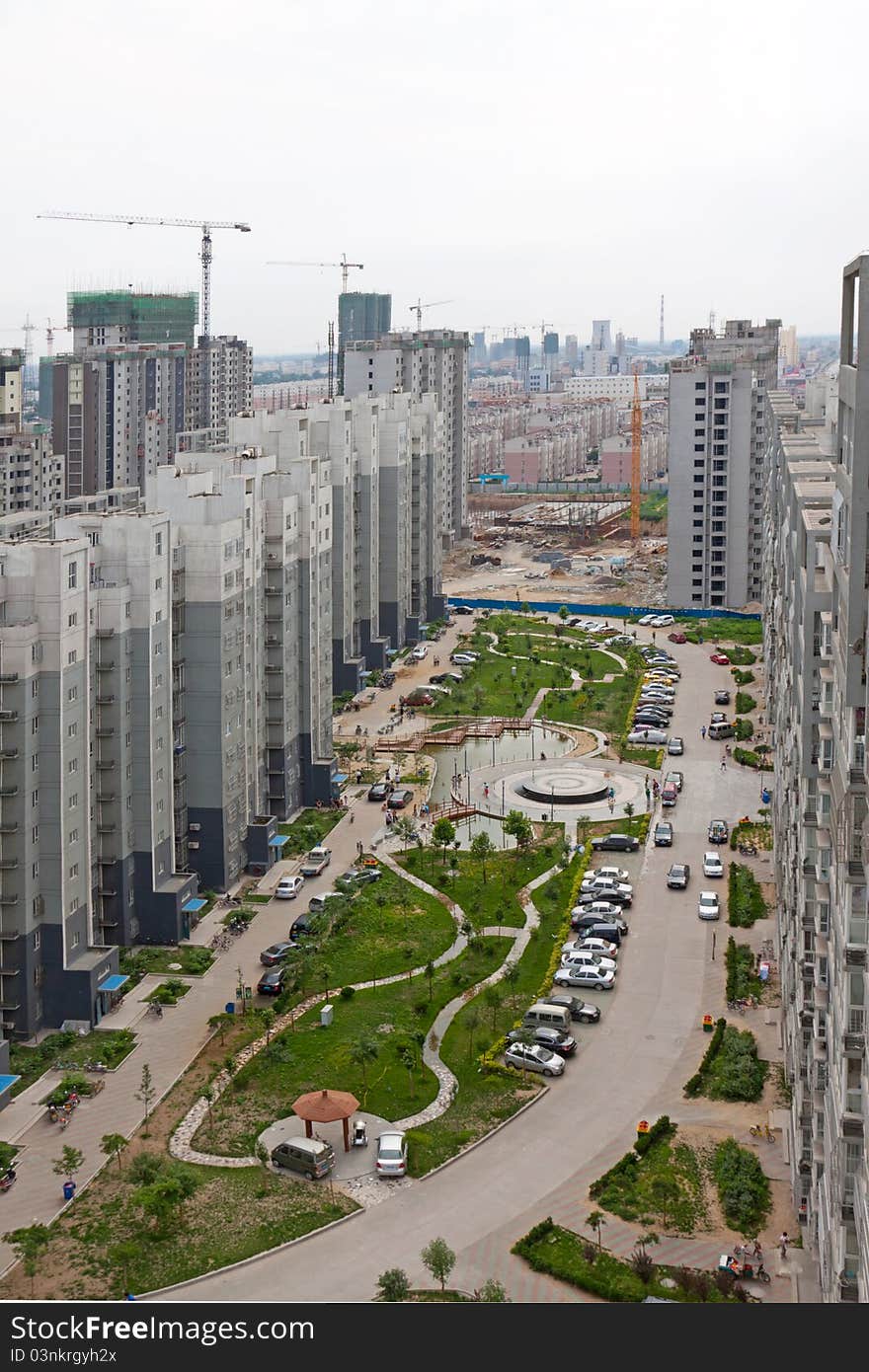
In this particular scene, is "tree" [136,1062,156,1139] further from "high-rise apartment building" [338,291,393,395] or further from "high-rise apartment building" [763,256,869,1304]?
"high-rise apartment building" [338,291,393,395]

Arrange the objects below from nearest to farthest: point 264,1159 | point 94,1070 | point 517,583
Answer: point 264,1159
point 94,1070
point 517,583

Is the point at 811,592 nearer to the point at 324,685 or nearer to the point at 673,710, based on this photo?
the point at 324,685

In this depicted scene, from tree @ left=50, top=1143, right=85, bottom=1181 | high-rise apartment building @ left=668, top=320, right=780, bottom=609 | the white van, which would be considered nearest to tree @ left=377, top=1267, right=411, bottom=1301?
tree @ left=50, top=1143, right=85, bottom=1181

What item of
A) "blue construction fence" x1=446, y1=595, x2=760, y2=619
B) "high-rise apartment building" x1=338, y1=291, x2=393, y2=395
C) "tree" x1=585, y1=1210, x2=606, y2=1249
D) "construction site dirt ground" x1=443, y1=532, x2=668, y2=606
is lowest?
"tree" x1=585, y1=1210, x2=606, y2=1249

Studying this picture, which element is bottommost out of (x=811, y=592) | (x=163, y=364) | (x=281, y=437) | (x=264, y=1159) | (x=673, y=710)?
(x=264, y=1159)

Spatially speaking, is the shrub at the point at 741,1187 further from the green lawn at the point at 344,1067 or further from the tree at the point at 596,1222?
the green lawn at the point at 344,1067

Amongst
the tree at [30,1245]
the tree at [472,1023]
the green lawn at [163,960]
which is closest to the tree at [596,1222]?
the tree at [472,1023]
